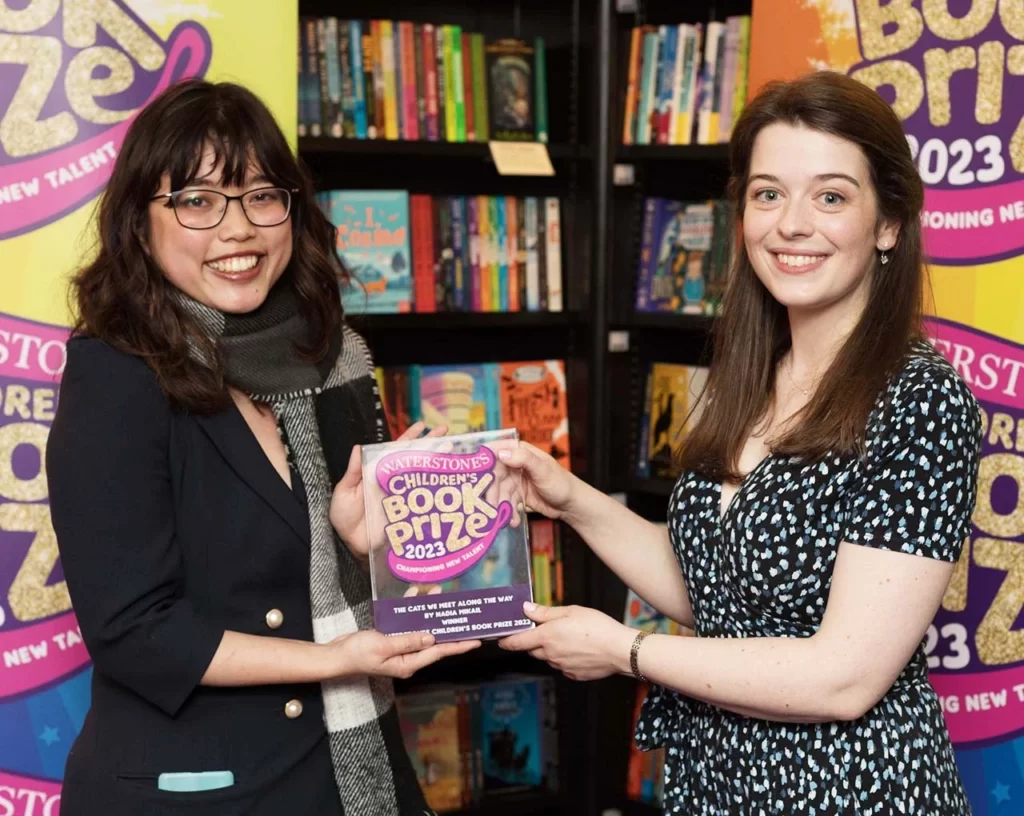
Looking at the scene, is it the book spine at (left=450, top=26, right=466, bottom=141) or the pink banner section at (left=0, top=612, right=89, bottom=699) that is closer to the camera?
the pink banner section at (left=0, top=612, right=89, bottom=699)

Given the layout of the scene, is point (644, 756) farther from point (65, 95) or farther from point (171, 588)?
point (65, 95)

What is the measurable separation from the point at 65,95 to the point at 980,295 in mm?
1838

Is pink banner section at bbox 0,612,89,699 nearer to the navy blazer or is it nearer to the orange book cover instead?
the navy blazer

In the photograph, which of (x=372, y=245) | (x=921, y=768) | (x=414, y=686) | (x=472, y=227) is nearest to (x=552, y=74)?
(x=472, y=227)

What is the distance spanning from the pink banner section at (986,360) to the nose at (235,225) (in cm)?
131

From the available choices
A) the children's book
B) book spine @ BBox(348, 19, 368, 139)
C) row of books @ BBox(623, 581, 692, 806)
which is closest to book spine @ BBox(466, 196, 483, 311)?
book spine @ BBox(348, 19, 368, 139)

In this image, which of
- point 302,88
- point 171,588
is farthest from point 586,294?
point 171,588

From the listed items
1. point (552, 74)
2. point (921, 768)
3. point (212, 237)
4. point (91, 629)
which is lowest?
point (921, 768)

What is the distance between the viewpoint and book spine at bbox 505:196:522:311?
3414 mm

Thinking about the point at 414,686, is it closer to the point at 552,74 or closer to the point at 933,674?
the point at 933,674

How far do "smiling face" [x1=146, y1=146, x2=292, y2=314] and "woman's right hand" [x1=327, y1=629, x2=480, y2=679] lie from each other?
1.81 feet

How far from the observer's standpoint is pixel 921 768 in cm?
162

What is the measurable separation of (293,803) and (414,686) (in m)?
1.74

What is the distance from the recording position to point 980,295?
7.71ft
